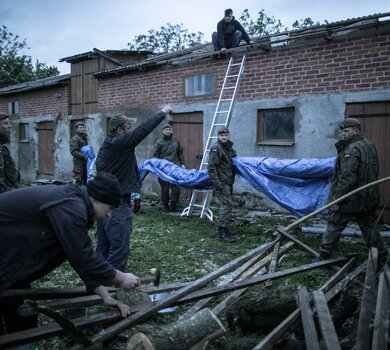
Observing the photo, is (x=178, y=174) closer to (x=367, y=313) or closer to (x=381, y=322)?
(x=367, y=313)

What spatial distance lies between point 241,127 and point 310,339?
693 centimetres

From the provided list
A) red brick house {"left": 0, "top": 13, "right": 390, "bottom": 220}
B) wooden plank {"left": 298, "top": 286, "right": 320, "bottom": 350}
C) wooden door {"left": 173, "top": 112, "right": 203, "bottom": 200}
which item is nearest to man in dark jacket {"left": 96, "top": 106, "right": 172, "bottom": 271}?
wooden plank {"left": 298, "top": 286, "right": 320, "bottom": 350}

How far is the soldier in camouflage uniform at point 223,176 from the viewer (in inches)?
261

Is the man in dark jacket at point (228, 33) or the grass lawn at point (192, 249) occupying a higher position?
the man in dark jacket at point (228, 33)

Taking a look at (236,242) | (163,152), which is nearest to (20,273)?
(236,242)

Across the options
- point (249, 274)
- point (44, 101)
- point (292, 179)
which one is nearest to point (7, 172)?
point (249, 274)

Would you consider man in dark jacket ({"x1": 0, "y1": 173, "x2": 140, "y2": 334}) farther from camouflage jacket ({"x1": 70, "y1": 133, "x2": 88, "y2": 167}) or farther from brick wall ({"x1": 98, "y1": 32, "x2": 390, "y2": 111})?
camouflage jacket ({"x1": 70, "y1": 133, "x2": 88, "y2": 167})

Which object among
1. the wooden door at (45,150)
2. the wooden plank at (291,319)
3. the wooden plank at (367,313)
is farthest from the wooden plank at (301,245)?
the wooden door at (45,150)

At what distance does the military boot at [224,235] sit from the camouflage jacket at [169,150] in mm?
3022

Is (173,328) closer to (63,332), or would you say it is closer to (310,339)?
(63,332)

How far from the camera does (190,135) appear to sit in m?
10.4

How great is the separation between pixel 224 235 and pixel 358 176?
2.46 meters

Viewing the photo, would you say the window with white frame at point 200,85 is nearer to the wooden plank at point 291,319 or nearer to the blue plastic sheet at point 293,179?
the blue plastic sheet at point 293,179

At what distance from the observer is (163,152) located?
923 cm
